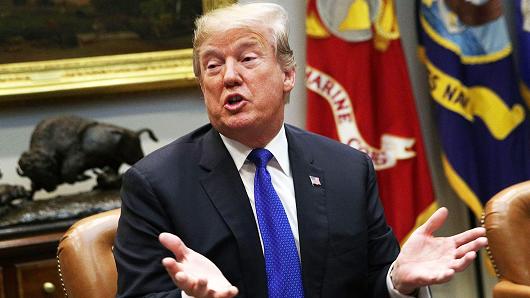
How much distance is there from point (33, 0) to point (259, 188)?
234cm

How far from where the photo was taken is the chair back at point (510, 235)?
9.39 ft

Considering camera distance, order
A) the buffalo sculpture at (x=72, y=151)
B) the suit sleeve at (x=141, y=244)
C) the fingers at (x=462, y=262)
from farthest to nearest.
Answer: the buffalo sculpture at (x=72, y=151)
the suit sleeve at (x=141, y=244)
the fingers at (x=462, y=262)

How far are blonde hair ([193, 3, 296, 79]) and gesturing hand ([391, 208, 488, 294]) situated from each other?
0.59m

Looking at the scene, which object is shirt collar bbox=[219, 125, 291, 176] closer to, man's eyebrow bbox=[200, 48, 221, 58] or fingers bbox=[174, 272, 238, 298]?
man's eyebrow bbox=[200, 48, 221, 58]

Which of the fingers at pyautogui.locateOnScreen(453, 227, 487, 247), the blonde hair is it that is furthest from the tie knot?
the fingers at pyautogui.locateOnScreen(453, 227, 487, 247)

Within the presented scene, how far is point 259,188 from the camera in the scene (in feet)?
7.23

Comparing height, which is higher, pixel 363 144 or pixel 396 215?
pixel 363 144

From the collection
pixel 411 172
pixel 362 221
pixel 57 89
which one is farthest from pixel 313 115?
pixel 362 221

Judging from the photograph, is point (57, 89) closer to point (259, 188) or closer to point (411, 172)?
point (411, 172)

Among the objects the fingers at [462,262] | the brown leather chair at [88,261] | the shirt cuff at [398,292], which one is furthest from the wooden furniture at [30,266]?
the fingers at [462,262]

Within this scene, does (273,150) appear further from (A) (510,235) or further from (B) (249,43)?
(A) (510,235)

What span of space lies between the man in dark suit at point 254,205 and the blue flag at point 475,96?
2.30 meters

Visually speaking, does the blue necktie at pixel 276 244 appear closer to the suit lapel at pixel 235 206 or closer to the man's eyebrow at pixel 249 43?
the suit lapel at pixel 235 206

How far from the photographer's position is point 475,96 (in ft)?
14.9
